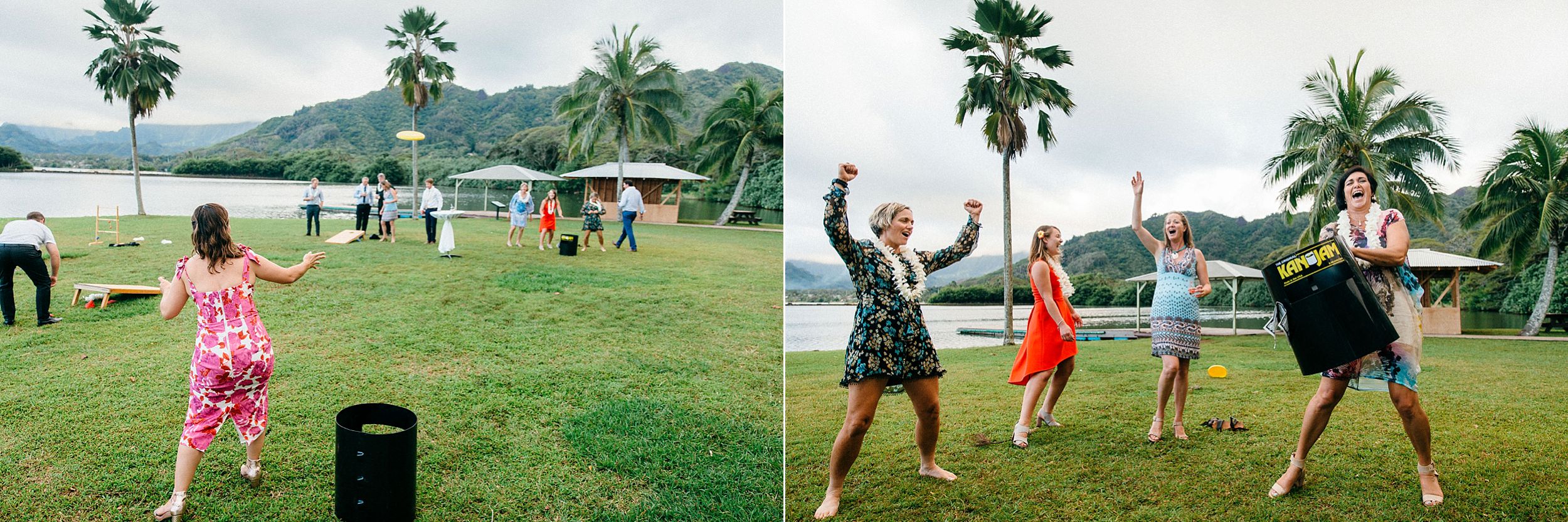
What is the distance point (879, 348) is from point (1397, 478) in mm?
2158

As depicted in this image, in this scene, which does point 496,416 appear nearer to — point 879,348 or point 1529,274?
point 879,348

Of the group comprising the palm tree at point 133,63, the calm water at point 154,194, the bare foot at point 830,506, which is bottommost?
the bare foot at point 830,506

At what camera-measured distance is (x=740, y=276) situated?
373 inches

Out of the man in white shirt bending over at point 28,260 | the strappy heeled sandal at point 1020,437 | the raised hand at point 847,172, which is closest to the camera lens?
the raised hand at point 847,172

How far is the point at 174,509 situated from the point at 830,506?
89.1 inches

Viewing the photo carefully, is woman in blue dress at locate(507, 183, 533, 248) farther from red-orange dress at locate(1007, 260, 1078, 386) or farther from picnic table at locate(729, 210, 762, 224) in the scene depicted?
picnic table at locate(729, 210, 762, 224)

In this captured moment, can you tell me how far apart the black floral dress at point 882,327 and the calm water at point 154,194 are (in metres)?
7.73

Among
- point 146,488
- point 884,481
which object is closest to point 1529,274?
point 884,481

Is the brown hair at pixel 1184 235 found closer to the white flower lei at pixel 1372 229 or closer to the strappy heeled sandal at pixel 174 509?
the white flower lei at pixel 1372 229

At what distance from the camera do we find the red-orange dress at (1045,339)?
3.44 meters

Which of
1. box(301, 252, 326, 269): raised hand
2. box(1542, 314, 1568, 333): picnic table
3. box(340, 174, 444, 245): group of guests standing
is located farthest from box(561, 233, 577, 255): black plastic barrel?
box(1542, 314, 1568, 333): picnic table

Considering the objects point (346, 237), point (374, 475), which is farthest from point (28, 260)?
point (346, 237)

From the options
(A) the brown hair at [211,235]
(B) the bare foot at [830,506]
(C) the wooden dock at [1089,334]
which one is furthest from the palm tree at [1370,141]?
(A) the brown hair at [211,235]

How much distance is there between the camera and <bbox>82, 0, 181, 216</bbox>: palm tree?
1155cm
